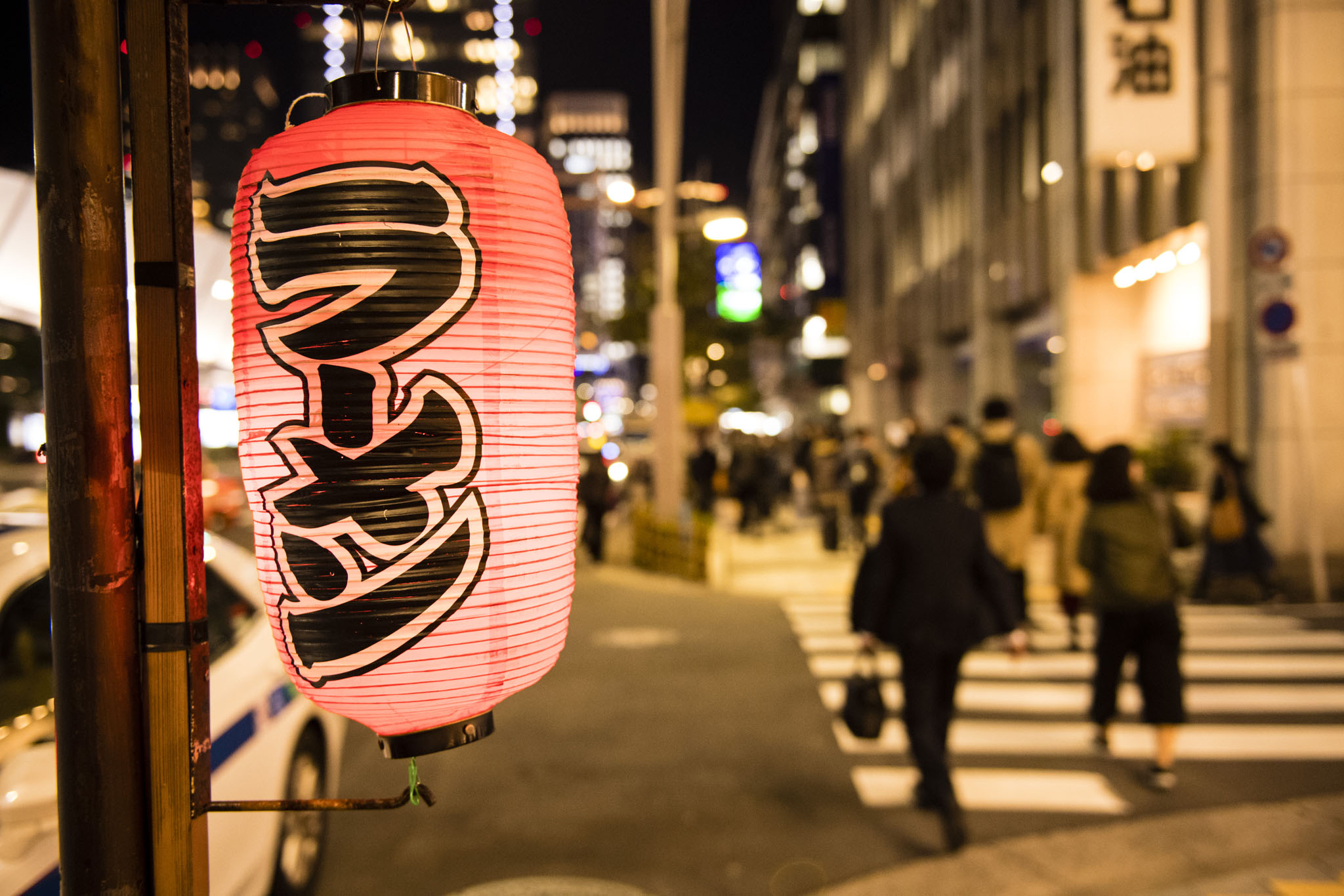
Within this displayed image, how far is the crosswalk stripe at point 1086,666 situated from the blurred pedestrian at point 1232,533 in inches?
69.9

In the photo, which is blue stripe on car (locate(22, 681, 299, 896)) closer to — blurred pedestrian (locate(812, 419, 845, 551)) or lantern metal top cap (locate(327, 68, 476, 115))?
lantern metal top cap (locate(327, 68, 476, 115))

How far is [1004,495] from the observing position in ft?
25.4

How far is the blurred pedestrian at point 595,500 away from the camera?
47.0ft

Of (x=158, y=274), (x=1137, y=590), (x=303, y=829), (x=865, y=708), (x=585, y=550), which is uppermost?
(x=158, y=274)

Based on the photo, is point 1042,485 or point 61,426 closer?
point 61,426

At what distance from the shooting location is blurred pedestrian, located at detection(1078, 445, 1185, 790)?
5.06 metres

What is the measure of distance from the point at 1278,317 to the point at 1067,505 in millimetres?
3944

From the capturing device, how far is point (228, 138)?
4572 inches

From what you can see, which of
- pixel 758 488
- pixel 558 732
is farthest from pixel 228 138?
pixel 558 732

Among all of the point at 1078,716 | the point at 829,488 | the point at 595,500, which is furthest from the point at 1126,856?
the point at 595,500

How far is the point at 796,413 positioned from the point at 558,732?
240ft

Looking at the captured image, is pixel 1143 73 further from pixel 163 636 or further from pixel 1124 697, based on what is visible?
pixel 163 636

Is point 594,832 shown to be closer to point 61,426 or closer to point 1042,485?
point 61,426

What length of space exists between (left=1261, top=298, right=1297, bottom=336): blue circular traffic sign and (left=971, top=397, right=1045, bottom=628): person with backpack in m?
3.73
